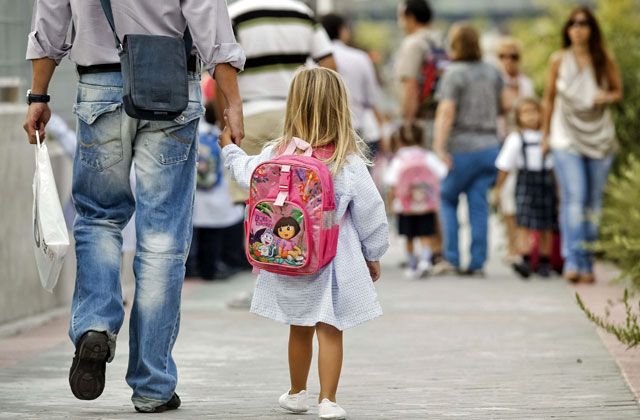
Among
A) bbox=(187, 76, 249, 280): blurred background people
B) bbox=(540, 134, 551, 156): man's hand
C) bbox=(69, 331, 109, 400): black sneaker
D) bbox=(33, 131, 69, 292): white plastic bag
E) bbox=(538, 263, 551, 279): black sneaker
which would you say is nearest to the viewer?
bbox=(69, 331, 109, 400): black sneaker

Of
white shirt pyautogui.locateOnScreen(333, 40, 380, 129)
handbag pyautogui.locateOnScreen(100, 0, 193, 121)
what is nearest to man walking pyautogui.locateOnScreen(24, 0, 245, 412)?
handbag pyautogui.locateOnScreen(100, 0, 193, 121)

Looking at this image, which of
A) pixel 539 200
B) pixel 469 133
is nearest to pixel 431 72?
pixel 469 133

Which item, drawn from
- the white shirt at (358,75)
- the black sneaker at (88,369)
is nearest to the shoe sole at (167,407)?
the black sneaker at (88,369)

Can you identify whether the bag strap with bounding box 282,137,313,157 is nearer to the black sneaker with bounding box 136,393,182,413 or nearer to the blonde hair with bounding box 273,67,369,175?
the blonde hair with bounding box 273,67,369,175

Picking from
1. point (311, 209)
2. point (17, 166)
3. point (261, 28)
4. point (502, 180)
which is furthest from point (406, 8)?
point (311, 209)

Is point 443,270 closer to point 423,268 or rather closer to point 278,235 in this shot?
point 423,268

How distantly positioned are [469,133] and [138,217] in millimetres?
7012

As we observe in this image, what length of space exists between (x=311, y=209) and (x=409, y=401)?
1.04 m

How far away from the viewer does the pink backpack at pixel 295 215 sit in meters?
6.07

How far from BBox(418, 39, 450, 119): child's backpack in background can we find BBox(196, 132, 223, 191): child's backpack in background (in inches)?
80.6

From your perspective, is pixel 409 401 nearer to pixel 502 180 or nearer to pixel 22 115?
pixel 22 115

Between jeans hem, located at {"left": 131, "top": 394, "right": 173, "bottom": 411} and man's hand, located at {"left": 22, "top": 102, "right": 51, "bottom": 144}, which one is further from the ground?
man's hand, located at {"left": 22, "top": 102, "right": 51, "bottom": 144}

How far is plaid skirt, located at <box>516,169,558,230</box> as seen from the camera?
42.3 ft

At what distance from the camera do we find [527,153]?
12930 mm
